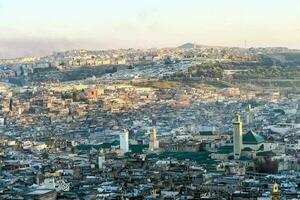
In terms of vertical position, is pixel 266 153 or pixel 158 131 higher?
pixel 266 153

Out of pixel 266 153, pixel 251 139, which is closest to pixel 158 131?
pixel 251 139

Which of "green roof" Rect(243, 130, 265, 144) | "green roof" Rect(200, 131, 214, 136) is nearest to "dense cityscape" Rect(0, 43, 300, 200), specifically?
"green roof" Rect(200, 131, 214, 136)

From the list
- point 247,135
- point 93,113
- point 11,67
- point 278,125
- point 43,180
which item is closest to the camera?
point 43,180

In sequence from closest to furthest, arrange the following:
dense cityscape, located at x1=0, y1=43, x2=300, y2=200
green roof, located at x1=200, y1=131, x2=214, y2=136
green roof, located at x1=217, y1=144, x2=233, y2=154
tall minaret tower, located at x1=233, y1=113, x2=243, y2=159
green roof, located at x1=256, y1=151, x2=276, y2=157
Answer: dense cityscape, located at x1=0, y1=43, x2=300, y2=200, green roof, located at x1=256, y1=151, x2=276, y2=157, tall minaret tower, located at x1=233, y1=113, x2=243, y2=159, green roof, located at x1=217, y1=144, x2=233, y2=154, green roof, located at x1=200, y1=131, x2=214, y2=136

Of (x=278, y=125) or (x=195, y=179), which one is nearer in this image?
(x=195, y=179)

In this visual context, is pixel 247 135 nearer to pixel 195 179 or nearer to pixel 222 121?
pixel 195 179

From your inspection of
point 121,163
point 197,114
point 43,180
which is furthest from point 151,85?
point 43,180

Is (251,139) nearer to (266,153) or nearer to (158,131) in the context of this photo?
(266,153)

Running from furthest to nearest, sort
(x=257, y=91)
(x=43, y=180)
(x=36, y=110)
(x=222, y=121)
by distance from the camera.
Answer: (x=257, y=91) < (x=36, y=110) < (x=222, y=121) < (x=43, y=180)

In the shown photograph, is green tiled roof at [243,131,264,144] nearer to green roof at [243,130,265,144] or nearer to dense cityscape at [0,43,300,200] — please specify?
green roof at [243,130,265,144]

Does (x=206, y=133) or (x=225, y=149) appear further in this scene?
(x=206, y=133)

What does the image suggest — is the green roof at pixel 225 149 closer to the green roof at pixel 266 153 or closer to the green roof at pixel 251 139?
the green roof at pixel 251 139
